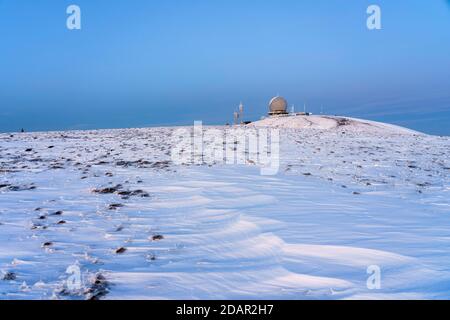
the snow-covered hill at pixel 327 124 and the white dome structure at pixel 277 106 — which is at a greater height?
the white dome structure at pixel 277 106

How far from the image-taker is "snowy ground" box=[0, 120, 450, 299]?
366 cm

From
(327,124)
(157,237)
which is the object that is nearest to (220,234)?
(157,237)

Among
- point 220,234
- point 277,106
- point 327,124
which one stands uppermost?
point 277,106

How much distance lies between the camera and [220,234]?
528 cm

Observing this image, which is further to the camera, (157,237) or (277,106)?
(277,106)

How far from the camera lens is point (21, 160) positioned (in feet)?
40.7

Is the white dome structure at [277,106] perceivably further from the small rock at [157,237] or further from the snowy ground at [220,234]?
the small rock at [157,237]

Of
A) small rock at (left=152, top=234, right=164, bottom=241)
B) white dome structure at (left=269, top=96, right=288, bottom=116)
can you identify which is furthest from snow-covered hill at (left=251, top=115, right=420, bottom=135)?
small rock at (left=152, top=234, right=164, bottom=241)

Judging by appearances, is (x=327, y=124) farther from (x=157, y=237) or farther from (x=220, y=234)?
(x=157, y=237)

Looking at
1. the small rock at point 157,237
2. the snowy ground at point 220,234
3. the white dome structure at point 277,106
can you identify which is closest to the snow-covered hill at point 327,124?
the white dome structure at point 277,106

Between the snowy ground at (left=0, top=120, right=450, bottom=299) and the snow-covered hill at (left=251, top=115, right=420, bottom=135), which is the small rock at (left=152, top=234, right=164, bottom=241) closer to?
the snowy ground at (left=0, top=120, right=450, bottom=299)

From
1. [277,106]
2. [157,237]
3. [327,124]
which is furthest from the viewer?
[277,106]

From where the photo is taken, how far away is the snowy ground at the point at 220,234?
144 inches
